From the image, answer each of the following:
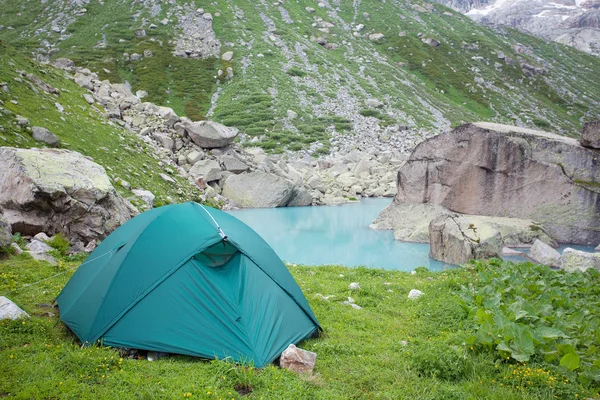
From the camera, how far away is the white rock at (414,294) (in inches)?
438

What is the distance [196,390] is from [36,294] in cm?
571

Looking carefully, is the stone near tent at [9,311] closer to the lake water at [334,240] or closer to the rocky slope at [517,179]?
the lake water at [334,240]

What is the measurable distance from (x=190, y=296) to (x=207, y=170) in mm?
28686

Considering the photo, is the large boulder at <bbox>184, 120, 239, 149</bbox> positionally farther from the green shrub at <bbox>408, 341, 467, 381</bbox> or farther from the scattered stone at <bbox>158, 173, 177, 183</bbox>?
the green shrub at <bbox>408, 341, 467, 381</bbox>

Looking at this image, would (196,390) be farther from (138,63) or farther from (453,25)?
(453,25)

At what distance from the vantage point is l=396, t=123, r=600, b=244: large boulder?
902 inches

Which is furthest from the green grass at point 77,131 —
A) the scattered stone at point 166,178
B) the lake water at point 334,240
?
the lake water at point 334,240

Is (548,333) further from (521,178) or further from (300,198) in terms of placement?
(300,198)

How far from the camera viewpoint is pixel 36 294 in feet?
29.5

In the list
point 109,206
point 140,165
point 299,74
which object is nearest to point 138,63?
point 299,74

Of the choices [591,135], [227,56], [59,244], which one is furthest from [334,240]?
[227,56]

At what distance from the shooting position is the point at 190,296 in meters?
7.03

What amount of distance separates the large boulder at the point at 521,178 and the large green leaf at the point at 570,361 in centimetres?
1992

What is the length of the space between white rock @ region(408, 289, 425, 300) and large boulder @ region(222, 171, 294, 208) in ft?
84.9
